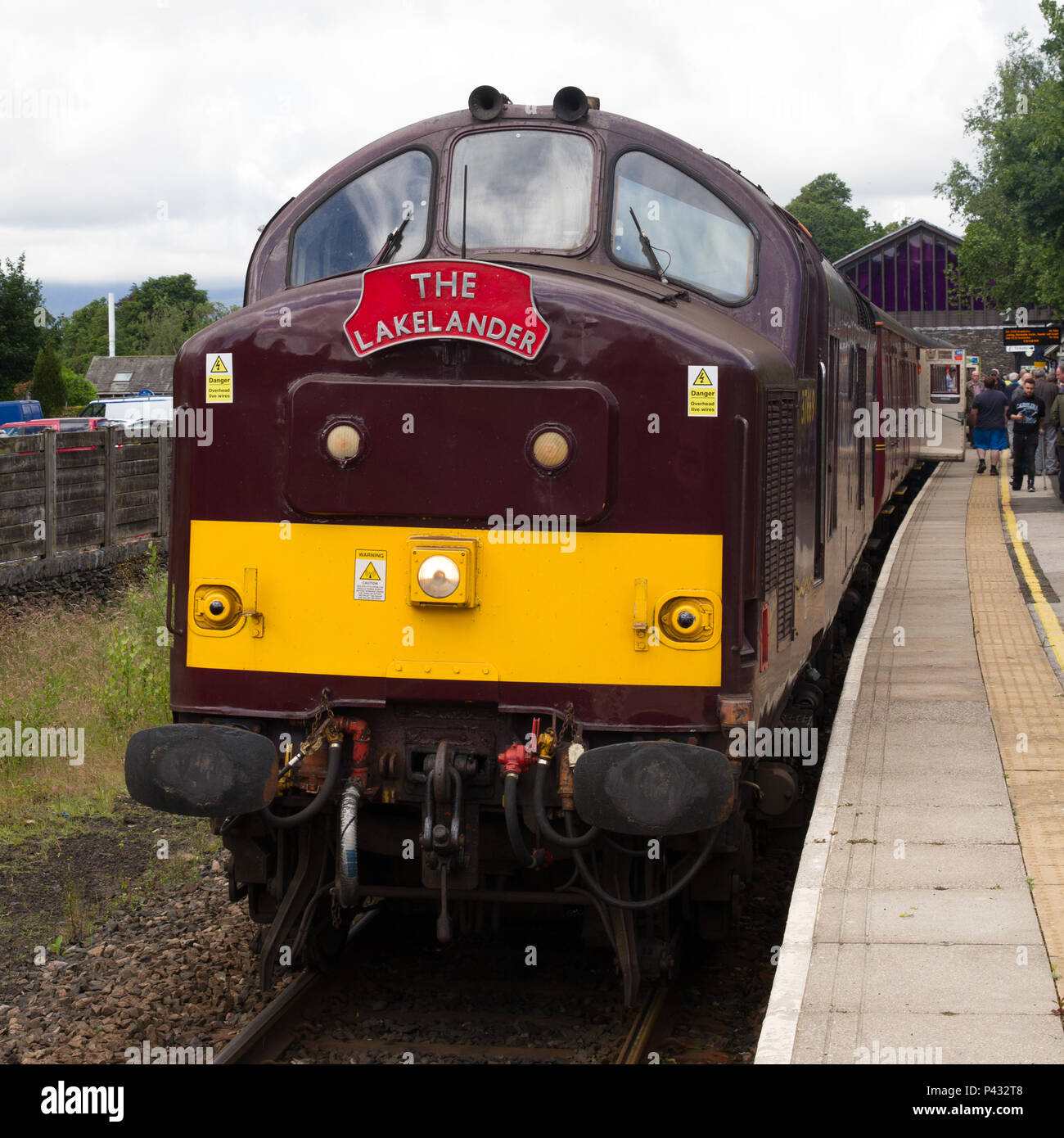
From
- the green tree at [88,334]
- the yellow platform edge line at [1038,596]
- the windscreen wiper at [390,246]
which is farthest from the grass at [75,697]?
the green tree at [88,334]

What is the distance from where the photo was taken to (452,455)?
527cm

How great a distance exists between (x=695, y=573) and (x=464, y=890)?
1.51 meters

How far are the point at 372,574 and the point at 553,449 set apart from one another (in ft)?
2.69

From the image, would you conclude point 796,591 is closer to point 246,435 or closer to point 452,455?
point 452,455

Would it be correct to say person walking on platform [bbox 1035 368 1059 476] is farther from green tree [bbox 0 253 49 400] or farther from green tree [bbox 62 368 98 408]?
green tree [bbox 62 368 98 408]

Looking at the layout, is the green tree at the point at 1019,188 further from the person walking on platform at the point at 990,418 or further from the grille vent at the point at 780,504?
the grille vent at the point at 780,504

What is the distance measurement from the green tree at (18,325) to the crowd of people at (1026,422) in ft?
104

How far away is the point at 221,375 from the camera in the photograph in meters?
5.45

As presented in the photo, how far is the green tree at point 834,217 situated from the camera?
4764 inches

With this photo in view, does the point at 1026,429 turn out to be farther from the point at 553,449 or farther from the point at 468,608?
the point at 468,608

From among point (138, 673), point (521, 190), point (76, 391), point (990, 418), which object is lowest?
point (138, 673)

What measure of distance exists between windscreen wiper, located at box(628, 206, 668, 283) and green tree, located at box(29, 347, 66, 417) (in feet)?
154

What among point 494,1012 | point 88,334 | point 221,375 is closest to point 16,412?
point 221,375

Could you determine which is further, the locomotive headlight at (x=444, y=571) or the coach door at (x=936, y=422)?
the coach door at (x=936, y=422)
